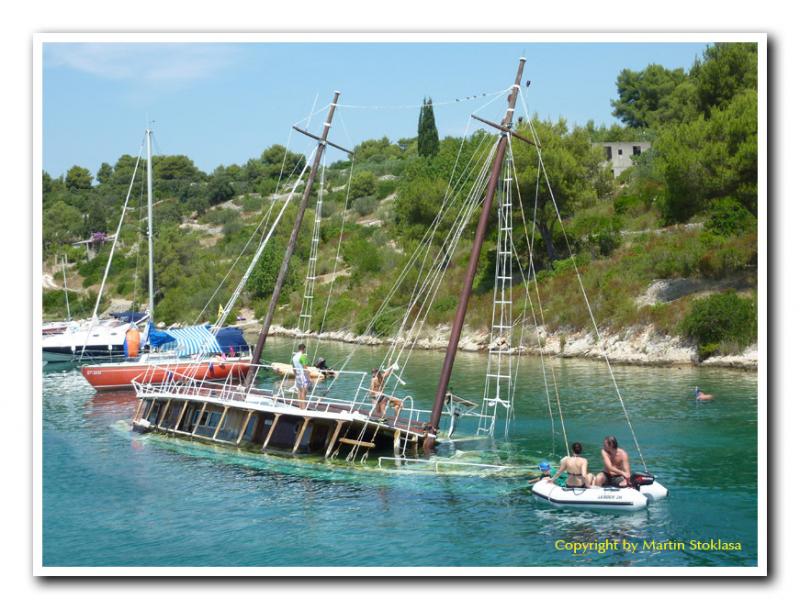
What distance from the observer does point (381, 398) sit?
106ft

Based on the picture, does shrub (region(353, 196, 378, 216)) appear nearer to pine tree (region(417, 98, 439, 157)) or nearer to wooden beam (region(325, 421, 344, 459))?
pine tree (region(417, 98, 439, 157))

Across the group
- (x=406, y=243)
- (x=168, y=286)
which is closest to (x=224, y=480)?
(x=406, y=243)

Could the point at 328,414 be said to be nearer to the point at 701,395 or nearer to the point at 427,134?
the point at 701,395

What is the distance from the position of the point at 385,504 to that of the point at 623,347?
108ft

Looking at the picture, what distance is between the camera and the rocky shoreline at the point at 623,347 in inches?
2009

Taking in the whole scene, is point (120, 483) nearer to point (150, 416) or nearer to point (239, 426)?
point (239, 426)

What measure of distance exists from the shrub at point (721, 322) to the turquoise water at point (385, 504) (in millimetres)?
11333

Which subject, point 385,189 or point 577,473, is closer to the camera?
point 577,473

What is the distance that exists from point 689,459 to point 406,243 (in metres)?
56.3

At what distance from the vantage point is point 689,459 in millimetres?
31078

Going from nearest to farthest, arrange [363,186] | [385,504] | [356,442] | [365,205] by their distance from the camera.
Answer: [385,504] < [356,442] < [365,205] < [363,186]

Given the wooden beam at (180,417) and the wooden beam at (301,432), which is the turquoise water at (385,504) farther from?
the wooden beam at (180,417)

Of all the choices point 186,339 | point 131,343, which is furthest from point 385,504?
point 131,343

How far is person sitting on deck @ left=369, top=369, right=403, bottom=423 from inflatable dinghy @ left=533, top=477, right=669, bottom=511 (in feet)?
21.8
